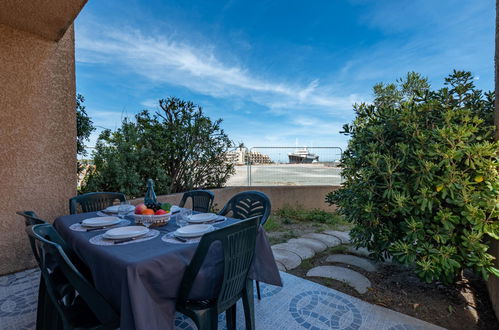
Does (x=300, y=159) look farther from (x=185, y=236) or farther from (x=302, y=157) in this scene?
(x=185, y=236)

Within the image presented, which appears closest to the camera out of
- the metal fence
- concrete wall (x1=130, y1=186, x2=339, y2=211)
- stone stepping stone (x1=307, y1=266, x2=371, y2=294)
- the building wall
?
stone stepping stone (x1=307, y1=266, x2=371, y2=294)

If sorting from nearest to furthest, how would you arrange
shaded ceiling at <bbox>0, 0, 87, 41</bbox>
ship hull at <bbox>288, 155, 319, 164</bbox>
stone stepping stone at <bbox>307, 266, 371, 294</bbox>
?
shaded ceiling at <bbox>0, 0, 87, 41</bbox>
stone stepping stone at <bbox>307, 266, 371, 294</bbox>
ship hull at <bbox>288, 155, 319, 164</bbox>

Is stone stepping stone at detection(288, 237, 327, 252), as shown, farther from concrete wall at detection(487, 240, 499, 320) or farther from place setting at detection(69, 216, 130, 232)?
place setting at detection(69, 216, 130, 232)

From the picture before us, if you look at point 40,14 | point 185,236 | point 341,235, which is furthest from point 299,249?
point 40,14

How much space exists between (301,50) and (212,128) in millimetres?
5740

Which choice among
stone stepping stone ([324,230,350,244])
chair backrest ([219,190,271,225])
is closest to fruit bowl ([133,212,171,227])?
chair backrest ([219,190,271,225])

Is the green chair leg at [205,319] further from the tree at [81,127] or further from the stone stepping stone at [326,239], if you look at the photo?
the tree at [81,127]

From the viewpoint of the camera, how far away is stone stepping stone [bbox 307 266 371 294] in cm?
261

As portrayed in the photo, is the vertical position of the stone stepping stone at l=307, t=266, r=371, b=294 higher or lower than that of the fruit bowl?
lower

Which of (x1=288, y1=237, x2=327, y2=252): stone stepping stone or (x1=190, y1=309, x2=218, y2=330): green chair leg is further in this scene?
(x1=288, y1=237, x2=327, y2=252): stone stepping stone

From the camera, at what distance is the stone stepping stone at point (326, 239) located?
395cm

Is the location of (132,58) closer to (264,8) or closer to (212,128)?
(212,128)

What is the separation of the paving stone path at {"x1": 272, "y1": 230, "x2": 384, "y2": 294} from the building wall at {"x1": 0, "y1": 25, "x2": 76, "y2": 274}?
3112 millimetres

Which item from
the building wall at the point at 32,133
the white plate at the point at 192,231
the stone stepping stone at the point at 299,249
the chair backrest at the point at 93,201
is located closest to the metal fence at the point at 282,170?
the stone stepping stone at the point at 299,249
